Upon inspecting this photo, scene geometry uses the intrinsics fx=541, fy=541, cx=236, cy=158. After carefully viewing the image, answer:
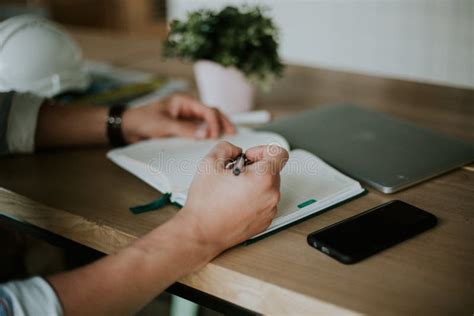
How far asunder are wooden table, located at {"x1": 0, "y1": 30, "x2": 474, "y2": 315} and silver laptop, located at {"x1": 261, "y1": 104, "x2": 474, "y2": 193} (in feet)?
0.09

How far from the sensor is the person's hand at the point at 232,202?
0.70 metres

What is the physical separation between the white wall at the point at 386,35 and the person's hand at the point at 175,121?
1358 mm

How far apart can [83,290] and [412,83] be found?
1.14 m

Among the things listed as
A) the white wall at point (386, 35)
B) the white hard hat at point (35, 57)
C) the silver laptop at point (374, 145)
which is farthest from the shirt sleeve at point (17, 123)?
the white wall at point (386, 35)

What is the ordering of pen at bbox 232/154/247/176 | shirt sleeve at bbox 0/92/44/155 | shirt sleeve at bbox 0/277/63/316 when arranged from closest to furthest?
shirt sleeve at bbox 0/277/63/316 < pen at bbox 232/154/247/176 < shirt sleeve at bbox 0/92/44/155

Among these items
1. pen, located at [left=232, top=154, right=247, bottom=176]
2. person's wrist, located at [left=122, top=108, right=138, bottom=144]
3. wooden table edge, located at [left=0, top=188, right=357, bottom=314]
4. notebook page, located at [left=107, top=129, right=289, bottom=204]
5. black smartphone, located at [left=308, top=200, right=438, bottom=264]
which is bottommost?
wooden table edge, located at [left=0, top=188, right=357, bottom=314]

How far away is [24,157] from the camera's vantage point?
1.05 metres

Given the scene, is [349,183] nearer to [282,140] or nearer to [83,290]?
[282,140]

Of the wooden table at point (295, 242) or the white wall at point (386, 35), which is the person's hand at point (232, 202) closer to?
the wooden table at point (295, 242)

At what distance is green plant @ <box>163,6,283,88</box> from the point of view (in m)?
1.17

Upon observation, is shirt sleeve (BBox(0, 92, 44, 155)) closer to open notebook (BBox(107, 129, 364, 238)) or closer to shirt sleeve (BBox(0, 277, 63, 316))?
open notebook (BBox(107, 129, 364, 238))

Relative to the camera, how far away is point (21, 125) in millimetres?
1057

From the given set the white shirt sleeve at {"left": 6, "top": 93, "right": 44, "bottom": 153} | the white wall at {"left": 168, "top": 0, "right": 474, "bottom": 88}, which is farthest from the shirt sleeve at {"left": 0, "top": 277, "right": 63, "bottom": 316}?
the white wall at {"left": 168, "top": 0, "right": 474, "bottom": 88}

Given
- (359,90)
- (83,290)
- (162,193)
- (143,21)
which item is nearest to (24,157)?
(162,193)
